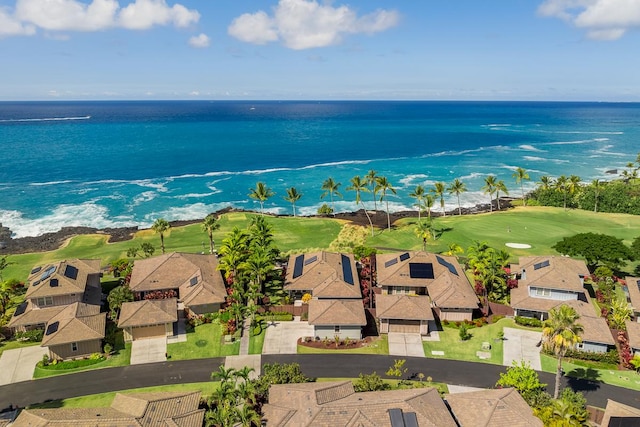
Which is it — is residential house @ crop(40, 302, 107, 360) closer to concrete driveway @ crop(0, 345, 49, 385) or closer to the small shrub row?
concrete driveway @ crop(0, 345, 49, 385)

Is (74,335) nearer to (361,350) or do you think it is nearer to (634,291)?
(361,350)

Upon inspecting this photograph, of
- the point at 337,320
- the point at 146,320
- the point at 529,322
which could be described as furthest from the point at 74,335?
the point at 529,322

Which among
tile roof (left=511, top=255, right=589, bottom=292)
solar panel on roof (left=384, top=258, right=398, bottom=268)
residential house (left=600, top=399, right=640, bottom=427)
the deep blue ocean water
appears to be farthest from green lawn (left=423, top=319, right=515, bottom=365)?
the deep blue ocean water

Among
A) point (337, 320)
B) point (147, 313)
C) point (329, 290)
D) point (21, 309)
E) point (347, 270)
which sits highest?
point (347, 270)

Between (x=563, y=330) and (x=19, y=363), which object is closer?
(x=563, y=330)

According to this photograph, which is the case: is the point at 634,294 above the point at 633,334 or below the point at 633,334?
above

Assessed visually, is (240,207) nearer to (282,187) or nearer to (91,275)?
(282,187)
